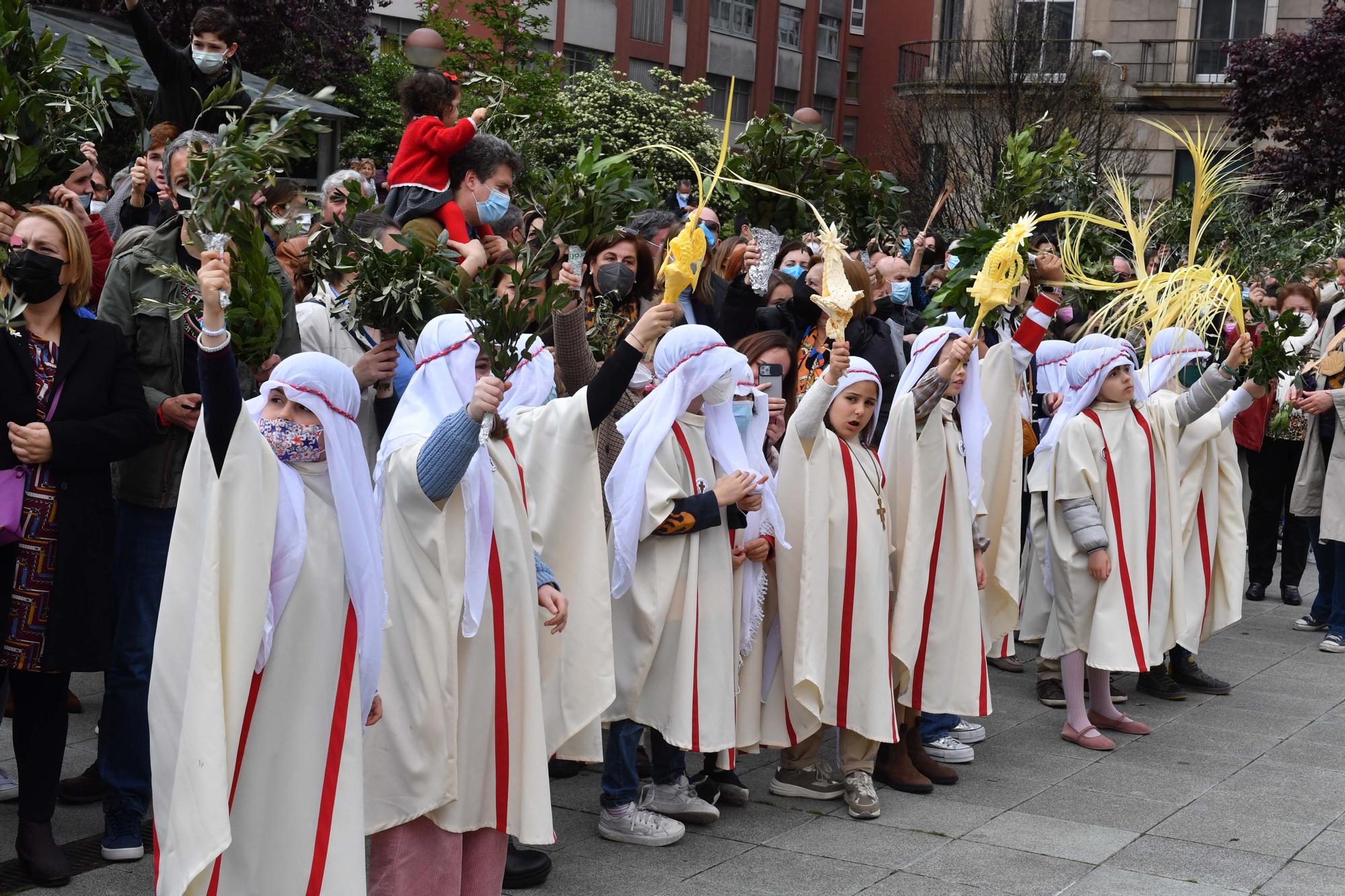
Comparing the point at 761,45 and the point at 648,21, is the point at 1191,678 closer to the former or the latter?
the point at 648,21

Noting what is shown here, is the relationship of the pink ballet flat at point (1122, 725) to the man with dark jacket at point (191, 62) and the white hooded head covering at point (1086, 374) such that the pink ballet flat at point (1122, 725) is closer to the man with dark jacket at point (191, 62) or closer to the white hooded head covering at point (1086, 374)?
the white hooded head covering at point (1086, 374)

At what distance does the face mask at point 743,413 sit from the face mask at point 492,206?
1.58 metres

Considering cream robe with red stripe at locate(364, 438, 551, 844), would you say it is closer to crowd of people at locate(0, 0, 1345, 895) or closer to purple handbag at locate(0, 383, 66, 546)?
crowd of people at locate(0, 0, 1345, 895)

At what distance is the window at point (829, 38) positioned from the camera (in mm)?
47875

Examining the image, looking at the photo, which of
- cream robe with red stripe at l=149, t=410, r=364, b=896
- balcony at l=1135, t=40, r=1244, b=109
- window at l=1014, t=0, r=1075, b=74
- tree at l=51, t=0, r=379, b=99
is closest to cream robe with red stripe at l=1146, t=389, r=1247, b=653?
cream robe with red stripe at l=149, t=410, r=364, b=896

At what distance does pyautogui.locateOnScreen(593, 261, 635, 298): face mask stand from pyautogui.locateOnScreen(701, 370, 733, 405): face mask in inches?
37.8

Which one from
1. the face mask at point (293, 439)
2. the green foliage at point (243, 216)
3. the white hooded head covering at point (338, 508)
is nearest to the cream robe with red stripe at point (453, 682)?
the white hooded head covering at point (338, 508)

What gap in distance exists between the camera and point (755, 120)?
759 centimetres

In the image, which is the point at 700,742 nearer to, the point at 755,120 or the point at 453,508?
the point at 453,508

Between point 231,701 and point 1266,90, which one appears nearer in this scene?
point 231,701

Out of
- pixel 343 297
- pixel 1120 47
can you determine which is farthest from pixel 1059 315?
pixel 1120 47

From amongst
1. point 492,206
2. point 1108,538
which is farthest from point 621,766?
point 1108,538

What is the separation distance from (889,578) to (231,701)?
3261 mm

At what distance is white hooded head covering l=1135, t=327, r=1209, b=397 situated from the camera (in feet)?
28.8
